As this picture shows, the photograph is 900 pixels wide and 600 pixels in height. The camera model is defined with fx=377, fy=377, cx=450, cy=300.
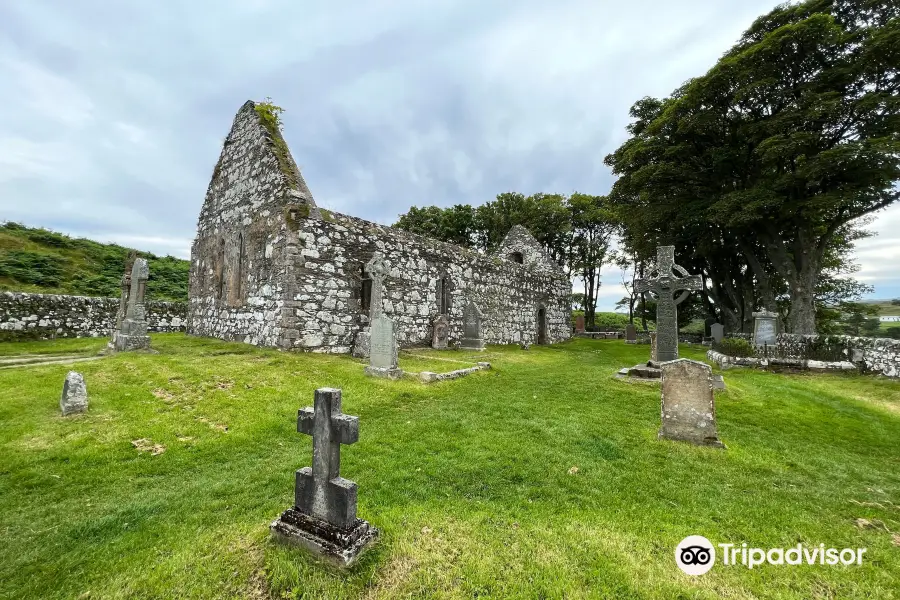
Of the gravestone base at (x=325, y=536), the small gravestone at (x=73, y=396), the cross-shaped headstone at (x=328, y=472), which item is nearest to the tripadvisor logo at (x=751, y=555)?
the gravestone base at (x=325, y=536)

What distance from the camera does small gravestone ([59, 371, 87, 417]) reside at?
5555 millimetres

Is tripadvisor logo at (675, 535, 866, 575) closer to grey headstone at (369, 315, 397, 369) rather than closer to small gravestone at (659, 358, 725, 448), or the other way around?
small gravestone at (659, 358, 725, 448)

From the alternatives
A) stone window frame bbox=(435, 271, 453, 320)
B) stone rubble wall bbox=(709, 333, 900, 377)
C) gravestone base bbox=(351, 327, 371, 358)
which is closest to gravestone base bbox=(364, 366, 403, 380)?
gravestone base bbox=(351, 327, 371, 358)

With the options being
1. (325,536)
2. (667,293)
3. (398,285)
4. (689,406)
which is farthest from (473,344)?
(325,536)

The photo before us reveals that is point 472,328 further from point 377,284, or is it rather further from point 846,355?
point 846,355

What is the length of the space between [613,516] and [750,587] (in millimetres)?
1038

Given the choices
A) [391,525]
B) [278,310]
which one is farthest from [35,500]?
[278,310]

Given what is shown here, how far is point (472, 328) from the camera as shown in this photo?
15.6 metres

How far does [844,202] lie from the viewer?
1600 cm

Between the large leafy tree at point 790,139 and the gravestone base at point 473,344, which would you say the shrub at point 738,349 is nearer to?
the large leafy tree at point 790,139

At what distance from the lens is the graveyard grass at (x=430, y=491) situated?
8.73ft

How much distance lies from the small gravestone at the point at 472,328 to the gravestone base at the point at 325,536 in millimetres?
12641

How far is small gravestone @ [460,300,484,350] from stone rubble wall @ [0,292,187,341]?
13462mm

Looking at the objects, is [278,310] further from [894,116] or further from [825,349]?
[894,116]
